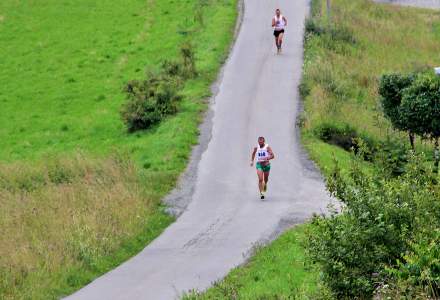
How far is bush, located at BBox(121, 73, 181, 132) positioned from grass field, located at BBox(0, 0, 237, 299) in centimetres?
44

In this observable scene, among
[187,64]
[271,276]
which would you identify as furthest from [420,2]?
[271,276]

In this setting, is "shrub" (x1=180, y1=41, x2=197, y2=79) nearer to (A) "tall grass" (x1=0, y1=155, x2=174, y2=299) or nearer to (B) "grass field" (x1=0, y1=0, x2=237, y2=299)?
(B) "grass field" (x1=0, y1=0, x2=237, y2=299)

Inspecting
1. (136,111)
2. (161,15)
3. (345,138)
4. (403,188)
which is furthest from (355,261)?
(161,15)

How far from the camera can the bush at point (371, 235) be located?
1077 cm

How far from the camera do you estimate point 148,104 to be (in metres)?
29.4

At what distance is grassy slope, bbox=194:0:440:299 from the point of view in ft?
50.8

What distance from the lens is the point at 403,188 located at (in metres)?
11.1

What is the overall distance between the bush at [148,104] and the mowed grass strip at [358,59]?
4930 mm

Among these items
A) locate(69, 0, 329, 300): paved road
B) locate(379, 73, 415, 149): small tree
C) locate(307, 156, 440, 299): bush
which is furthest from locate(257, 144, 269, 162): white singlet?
locate(307, 156, 440, 299): bush

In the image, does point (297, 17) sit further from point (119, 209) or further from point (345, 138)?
point (119, 209)

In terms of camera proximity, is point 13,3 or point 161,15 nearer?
point 161,15

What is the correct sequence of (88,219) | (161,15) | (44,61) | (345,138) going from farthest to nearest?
1. (161,15)
2. (44,61)
3. (345,138)
4. (88,219)

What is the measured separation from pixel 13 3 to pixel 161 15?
9721 millimetres

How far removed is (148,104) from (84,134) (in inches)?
107
